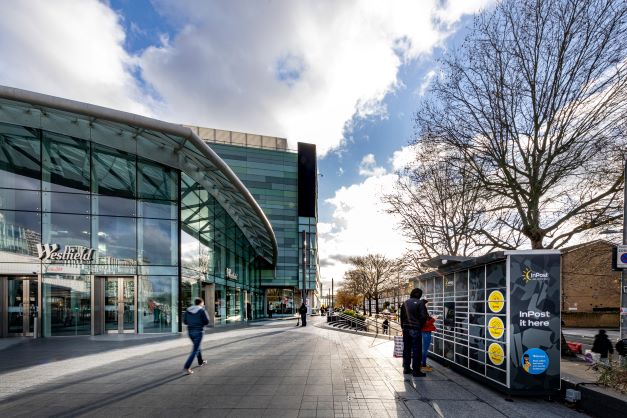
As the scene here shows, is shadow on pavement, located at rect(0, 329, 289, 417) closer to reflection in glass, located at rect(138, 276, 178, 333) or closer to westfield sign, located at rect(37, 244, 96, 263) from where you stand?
reflection in glass, located at rect(138, 276, 178, 333)

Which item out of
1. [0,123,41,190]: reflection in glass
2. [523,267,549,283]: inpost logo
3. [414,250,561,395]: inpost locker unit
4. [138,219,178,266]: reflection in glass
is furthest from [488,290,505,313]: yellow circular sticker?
[0,123,41,190]: reflection in glass

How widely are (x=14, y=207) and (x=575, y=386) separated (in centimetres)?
2058

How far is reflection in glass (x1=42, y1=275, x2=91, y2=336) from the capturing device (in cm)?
1561

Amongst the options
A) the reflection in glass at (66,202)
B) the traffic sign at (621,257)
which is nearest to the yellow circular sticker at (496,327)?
the traffic sign at (621,257)

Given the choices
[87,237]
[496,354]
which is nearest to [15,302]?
[87,237]

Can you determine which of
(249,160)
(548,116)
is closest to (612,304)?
(548,116)

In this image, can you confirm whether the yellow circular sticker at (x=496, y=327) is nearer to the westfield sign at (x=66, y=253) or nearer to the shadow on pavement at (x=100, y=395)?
A: the shadow on pavement at (x=100, y=395)

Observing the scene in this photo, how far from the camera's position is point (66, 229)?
52.9ft

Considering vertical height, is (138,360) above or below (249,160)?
below

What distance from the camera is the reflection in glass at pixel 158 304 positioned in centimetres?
1655

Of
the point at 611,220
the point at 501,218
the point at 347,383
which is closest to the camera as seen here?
the point at 347,383

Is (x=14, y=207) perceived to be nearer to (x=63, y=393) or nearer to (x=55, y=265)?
(x=55, y=265)

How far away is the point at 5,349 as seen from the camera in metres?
12.3

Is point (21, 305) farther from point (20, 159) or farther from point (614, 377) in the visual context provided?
point (614, 377)
